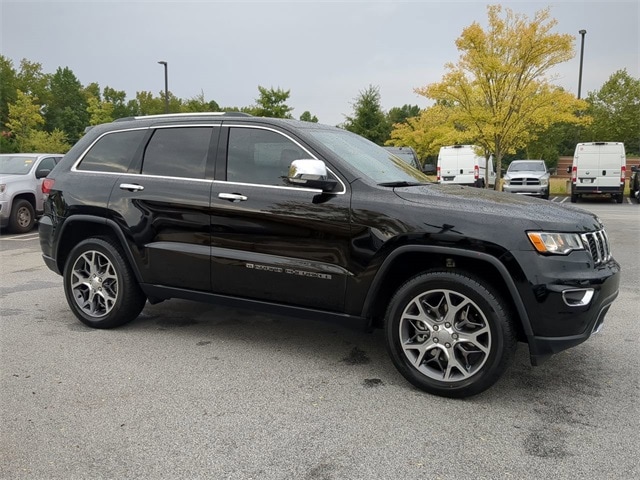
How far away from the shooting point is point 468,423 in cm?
310

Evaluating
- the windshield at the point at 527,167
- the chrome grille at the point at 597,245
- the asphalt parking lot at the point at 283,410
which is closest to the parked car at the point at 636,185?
the windshield at the point at 527,167

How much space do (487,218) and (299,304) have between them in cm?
143

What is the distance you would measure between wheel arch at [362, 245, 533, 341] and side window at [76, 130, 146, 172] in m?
2.51

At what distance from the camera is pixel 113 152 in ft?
15.8

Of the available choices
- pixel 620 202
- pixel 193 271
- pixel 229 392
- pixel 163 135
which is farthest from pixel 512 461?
pixel 620 202

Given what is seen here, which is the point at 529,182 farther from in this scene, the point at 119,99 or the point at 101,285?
the point at 119,99

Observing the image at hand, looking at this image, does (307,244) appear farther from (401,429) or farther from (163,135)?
(163,135)

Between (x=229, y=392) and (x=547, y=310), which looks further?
(x=229, y=392)

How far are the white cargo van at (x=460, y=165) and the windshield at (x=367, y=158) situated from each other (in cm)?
1862

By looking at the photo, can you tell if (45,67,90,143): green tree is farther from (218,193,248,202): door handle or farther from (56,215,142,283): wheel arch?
(218,193,248,202): door handle

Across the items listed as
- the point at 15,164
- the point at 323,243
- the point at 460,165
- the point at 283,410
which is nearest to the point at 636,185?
the point at 460,165

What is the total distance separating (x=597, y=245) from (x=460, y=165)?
20.2 m

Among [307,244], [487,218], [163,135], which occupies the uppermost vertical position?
[163,135]

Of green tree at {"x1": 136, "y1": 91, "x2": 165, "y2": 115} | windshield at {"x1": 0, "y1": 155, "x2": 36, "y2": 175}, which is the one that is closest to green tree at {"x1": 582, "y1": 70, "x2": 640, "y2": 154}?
windshield at {"x1": 0, "y1": 155, "x2": 36, "y2": 175}
